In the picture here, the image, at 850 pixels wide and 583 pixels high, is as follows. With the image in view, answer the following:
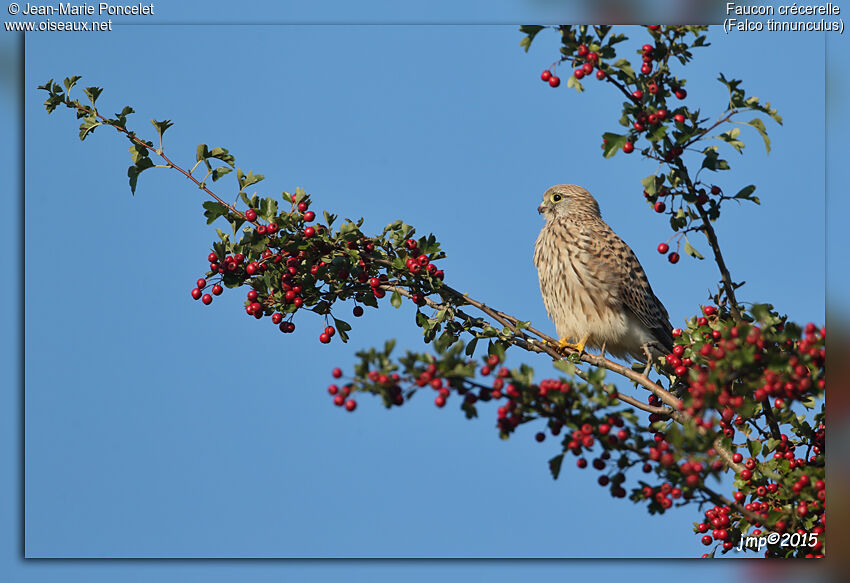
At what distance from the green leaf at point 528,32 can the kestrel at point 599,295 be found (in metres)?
2.76

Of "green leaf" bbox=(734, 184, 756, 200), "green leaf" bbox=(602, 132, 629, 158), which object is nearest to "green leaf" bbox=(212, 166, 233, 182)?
"green leaf" bbox=(602, 132, 629, 158)

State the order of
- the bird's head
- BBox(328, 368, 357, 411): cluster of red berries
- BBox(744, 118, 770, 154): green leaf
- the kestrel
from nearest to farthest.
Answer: BBox(328, 368, 357, 411): cluster of red berries < BBox(744, 118, 770, 154): green leaf < the kestrel < the bird's head

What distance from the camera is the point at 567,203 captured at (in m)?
7.77

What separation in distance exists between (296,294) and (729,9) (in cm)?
313

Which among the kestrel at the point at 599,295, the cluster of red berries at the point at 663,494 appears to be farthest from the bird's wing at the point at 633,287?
the cluster of red berries at the point at 663,494

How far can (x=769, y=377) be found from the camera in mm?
3943

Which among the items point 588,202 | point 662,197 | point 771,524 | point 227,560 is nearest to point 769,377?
point 771,524

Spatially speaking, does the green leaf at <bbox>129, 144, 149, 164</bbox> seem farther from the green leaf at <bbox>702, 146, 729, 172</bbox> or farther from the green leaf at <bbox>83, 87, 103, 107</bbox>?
the green leaf at <bbox>702, 146, 729, 172</bbox>

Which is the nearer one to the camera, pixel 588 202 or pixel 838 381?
pixel 838 381

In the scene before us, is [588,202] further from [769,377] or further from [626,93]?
[769,377]

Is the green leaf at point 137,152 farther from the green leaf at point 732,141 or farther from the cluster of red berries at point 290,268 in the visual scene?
the green leaf at point 732,141

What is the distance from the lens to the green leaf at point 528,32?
4516mm

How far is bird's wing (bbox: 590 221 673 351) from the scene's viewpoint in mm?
7000

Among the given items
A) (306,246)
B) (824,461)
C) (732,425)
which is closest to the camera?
(824,461)
